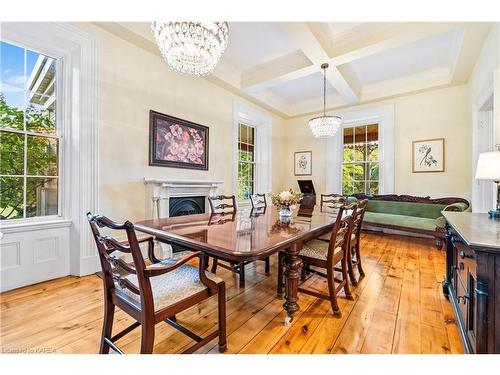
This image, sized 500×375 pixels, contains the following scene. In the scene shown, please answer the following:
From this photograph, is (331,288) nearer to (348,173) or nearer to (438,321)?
(438,321)

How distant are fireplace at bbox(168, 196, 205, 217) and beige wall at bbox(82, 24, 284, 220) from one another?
36cm

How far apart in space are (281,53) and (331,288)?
349cm

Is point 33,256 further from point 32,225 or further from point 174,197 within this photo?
point 174,197

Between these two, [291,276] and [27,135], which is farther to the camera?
[27,135]

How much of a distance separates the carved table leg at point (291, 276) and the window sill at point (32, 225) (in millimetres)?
2418

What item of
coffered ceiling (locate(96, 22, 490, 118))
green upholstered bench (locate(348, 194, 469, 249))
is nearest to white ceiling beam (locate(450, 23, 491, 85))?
coffered ceiling (locate(96, 22, 490, 118))

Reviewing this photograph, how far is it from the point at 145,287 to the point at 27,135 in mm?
2396

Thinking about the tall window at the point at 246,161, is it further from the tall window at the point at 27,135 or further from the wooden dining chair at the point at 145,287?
the wooden dining chair at the point at 145,287

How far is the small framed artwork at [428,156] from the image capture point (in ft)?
14.0

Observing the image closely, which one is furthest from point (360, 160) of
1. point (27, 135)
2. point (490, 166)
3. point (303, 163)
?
point (27, 135)

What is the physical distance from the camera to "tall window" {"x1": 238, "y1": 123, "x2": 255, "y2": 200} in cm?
504

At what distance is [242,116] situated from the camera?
4.91m

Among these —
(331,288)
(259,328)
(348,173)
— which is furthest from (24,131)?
(348,173)

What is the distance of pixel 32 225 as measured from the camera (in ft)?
7.45
